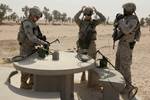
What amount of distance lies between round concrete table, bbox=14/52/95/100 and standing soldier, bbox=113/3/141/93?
38.2 inches

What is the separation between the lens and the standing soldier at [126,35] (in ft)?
21.4

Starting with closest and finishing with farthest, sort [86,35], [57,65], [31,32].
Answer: [57,65]
[31,32]
[86,35]

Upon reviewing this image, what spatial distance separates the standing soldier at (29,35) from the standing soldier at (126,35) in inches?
63.5

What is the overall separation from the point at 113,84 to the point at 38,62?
1.43m

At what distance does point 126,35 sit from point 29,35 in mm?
2016

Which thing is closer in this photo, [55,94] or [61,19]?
[55,94]

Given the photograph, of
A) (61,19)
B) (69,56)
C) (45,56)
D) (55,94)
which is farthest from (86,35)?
(61,19)

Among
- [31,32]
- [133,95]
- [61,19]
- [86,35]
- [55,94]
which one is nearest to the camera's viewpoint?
[55,94]

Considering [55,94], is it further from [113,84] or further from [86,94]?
[86,94]

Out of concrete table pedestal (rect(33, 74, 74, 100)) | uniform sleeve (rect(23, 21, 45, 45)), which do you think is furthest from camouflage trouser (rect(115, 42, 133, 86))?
uniform sleeve (rect(23, 21, 45, 45))

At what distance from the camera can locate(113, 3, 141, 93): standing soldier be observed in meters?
6.51

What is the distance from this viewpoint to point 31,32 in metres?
6.19

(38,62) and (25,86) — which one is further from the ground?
(38,62)

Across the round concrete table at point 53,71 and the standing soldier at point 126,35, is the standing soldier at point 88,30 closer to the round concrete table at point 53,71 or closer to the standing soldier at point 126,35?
the standing soldier at point 126,35
